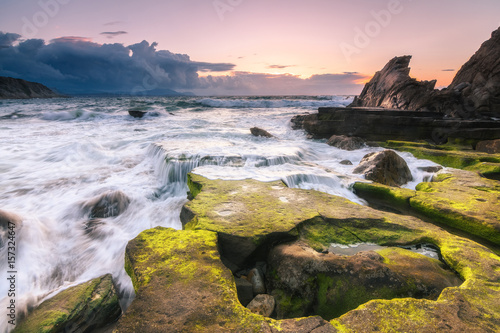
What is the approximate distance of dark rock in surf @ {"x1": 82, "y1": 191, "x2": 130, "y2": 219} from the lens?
5121 mm

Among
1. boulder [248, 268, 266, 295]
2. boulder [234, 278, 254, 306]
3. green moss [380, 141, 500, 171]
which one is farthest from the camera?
green moss [380, 141, 500, 171]

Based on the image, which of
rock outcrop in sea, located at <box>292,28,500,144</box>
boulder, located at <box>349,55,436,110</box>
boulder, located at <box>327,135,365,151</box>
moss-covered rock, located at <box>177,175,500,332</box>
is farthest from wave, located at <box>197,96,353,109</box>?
moss-covered rock, located at <box>177,175,500,332</box>

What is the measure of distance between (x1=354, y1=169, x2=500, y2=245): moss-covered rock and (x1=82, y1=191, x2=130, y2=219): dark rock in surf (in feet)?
17.1

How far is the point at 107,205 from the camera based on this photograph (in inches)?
211

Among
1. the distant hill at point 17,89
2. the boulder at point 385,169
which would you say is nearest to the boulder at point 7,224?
the boulder at point 385,169

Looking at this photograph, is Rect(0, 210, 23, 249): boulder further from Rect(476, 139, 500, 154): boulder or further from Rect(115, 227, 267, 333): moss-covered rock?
Rect(476, 139, 500, 154): boulder

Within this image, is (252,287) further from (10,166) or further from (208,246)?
(10,166)

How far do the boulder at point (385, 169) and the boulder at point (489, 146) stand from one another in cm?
412

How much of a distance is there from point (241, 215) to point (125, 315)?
1948 mm

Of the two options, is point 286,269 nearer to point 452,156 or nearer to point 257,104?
point 452,156

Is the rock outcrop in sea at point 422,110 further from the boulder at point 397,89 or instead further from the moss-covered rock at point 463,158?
the moss-covered rock at point 463,158

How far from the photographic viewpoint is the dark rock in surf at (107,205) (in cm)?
512

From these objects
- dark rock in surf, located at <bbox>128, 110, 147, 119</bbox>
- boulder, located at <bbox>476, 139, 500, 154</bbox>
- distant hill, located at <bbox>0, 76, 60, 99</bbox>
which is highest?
boulder, located at <bbox>476, 139, 500, 154</bbox>

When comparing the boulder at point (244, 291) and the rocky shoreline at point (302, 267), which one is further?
the boulder at point (244, 291)
